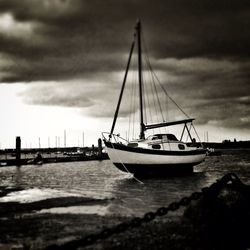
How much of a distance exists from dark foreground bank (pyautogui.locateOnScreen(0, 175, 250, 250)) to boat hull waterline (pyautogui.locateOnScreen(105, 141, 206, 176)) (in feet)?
51.1

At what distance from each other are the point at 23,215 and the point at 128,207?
161 inches

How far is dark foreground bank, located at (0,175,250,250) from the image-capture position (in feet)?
19.1

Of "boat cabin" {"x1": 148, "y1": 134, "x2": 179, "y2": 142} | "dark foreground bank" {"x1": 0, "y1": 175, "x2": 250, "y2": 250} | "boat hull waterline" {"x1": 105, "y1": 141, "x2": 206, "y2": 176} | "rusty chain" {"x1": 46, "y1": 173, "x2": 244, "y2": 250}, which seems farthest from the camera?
"boat cabin" {"x1": 148, "y1": 134, "x2": 179, "y2": 142}

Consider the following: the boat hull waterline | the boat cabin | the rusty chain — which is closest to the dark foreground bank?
the rusty chain

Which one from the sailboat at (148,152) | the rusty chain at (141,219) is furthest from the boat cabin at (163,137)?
the rusty chain at (141,219)

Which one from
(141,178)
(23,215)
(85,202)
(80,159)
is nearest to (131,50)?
(141,178)

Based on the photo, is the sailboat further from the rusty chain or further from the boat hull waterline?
the rusty chain

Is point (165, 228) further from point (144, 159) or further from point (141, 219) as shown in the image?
point (144, 159)

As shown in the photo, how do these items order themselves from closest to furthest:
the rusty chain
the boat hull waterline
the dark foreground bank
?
the rusty chain < the dark foreground bank < the boat hull waterline

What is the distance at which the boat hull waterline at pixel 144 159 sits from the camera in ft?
86.6

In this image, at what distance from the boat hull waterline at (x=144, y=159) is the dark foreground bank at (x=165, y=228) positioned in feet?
51.1

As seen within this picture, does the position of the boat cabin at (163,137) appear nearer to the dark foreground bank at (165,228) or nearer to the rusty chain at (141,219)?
the dark foreground bank at (165,228)

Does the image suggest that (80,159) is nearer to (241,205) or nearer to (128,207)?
(128,207)

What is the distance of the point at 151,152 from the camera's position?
26688 mm
